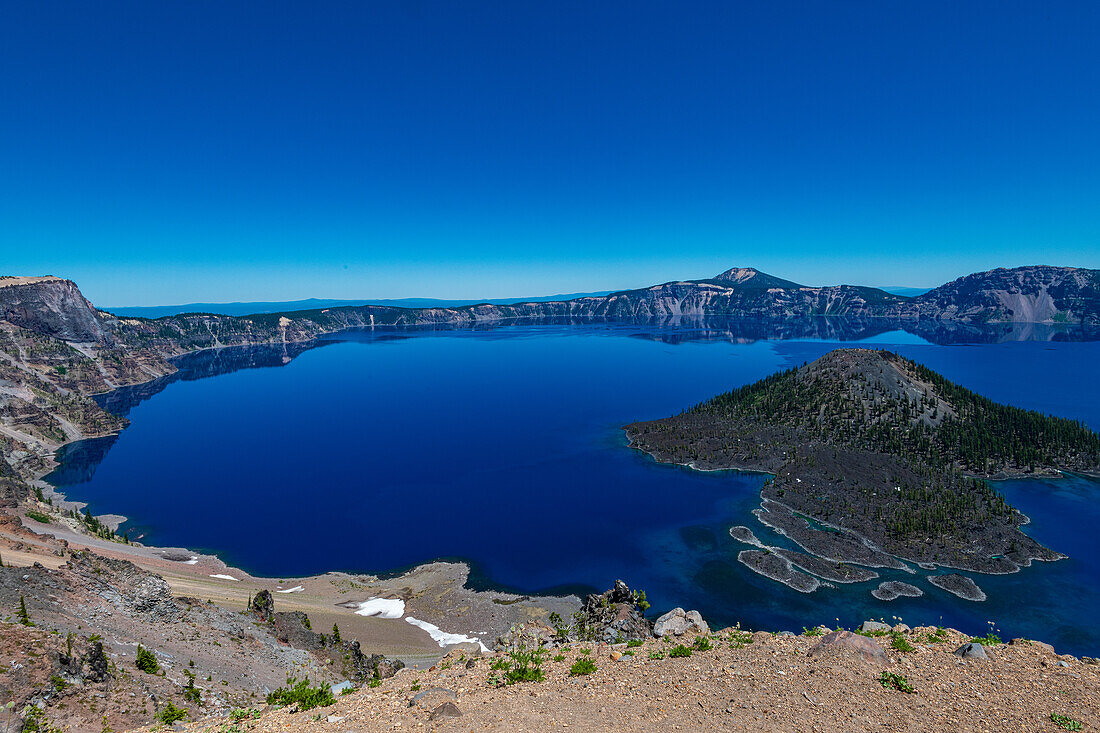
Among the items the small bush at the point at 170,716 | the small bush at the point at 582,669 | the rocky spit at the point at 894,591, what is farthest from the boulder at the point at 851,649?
the rocky spit at the point at 894,591

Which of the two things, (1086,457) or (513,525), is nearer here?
(513,525)

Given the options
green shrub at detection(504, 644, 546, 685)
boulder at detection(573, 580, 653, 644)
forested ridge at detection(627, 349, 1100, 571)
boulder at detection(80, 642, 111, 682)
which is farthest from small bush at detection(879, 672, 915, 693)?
forested ridge at detection(627, 349, 1100, 571)

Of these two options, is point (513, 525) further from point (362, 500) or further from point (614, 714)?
point (614, 714)

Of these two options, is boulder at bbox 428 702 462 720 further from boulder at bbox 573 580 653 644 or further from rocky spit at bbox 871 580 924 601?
rocky spit at bbox 871 580 924 601

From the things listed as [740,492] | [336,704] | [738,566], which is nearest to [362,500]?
[738,566]

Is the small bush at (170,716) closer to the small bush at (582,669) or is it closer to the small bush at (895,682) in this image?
the small bush at (582,669)
